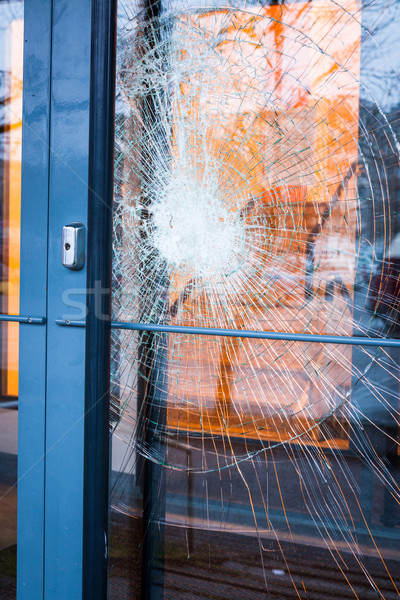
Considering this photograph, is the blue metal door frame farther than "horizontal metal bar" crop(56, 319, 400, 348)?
Yes

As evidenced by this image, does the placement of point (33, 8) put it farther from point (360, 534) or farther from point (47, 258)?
point (360, 534)

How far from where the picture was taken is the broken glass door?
1.04 metres

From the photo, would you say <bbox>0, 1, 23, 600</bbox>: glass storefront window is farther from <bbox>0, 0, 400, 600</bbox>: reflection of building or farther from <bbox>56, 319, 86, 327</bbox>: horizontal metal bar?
<bbox>56, 319, 86, 327</bbox>: horizontal metal bar

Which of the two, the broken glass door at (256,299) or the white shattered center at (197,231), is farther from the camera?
the white shattered center at (197,231)

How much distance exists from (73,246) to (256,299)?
47 cm

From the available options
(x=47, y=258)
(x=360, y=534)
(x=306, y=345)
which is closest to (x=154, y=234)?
(x=47, y=258)

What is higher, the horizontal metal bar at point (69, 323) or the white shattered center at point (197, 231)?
the white shattered center at point (197, 231)

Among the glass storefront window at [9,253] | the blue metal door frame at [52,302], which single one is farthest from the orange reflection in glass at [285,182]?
the glass storefront window at [9,253]

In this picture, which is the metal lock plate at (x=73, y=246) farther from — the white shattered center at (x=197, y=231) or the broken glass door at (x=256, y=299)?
the white shattered center at (x=197, y=231)

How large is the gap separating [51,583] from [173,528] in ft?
1.08

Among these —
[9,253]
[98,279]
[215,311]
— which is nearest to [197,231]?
[215,311]

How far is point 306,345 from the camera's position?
1.10m

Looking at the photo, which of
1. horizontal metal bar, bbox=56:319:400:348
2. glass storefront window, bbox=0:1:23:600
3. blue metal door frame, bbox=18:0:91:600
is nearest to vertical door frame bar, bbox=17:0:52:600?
blue metal door frame, bbox=18:0:91:600

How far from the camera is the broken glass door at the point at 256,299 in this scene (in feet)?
3.40
